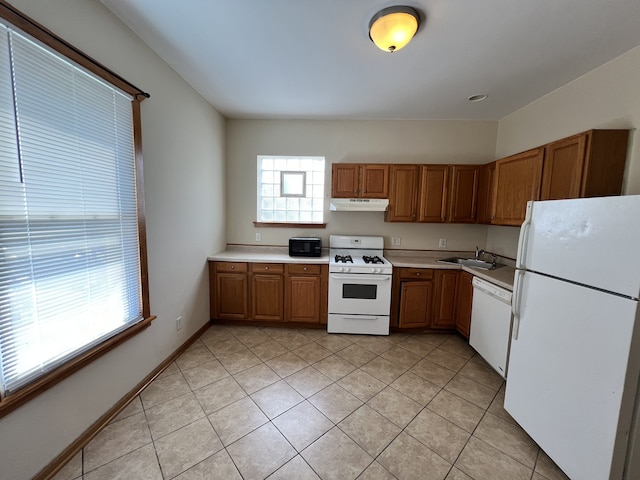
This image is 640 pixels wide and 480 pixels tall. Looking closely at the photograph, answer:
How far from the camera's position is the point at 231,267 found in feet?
9.70

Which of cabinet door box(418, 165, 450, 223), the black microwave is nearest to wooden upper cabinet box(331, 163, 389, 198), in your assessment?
cabinet door box(418, 165, 450, 223)

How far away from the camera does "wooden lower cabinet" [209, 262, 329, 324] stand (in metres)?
2.92

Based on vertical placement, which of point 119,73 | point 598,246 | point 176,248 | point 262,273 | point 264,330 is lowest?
point 264,330

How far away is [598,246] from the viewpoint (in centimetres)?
115

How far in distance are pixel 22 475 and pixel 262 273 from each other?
81.4 inches

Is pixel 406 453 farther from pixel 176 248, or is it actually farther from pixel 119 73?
pixel 119 73

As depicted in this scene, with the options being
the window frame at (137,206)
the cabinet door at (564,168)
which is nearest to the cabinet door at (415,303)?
the cabinet door at (564,168)

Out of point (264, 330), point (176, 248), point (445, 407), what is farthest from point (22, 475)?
Result: point (445, 407)

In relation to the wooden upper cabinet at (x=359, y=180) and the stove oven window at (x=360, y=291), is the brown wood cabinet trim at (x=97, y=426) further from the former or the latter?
the wooden upper cabinet at (x=359, y=180)

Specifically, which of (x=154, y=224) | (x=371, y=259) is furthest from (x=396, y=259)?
(x=154, y=224)

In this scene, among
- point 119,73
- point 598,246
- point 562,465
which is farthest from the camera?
point 119,73

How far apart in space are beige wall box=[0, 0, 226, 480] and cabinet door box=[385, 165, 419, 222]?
2.30 metres

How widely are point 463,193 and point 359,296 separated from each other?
6.06 ft

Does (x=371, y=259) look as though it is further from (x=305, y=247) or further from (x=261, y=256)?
(x=261, y=256)
